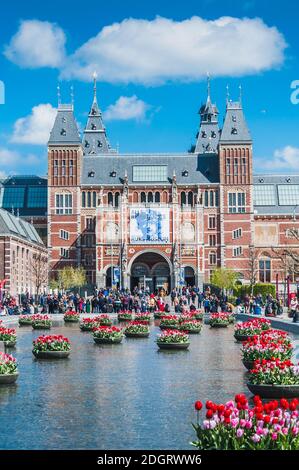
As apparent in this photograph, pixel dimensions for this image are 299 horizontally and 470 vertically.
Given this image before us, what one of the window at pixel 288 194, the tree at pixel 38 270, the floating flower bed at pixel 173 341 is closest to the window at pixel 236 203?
the window at pixel 288 194

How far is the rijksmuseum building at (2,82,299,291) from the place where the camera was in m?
85.9

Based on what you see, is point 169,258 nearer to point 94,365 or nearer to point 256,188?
point 256,188

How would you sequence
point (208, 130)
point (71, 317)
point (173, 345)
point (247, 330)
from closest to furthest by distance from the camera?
point (173, 345) < point (247, 330) < point (71, 317) < point (208, 130)

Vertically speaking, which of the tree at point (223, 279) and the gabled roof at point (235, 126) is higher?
the gabled roof at point (235, 126)

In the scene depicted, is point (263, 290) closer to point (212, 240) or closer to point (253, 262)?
point (253, 262)

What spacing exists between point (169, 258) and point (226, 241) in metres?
7.69

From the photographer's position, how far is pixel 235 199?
88.8m

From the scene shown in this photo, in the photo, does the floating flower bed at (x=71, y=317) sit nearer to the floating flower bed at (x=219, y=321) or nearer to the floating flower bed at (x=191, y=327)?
the floating flower bed at (x=219, y=321)

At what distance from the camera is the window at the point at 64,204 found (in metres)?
89.1

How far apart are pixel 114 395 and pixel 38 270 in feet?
208

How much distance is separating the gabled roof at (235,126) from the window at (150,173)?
27.8 feet

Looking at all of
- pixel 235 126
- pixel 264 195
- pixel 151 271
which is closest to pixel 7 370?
pixel 151 271
